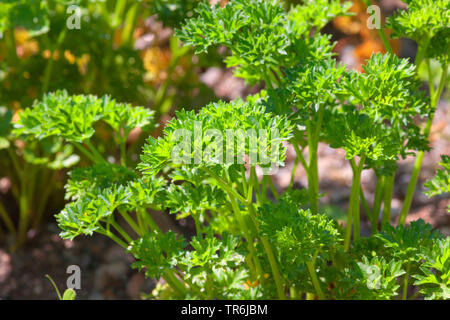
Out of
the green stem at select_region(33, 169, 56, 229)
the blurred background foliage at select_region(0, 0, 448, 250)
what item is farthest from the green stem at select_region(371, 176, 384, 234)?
the green stem at select_region(33, 169, 56, 229)

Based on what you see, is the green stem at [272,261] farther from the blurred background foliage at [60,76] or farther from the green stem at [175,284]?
the blurred background foliage at [60,76]

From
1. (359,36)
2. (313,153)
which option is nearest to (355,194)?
(313,153)

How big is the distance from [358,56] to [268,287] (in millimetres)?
1996

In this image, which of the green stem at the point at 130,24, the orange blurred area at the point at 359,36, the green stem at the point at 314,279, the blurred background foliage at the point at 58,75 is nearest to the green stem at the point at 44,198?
the blurred background foliage at the point at 58,75

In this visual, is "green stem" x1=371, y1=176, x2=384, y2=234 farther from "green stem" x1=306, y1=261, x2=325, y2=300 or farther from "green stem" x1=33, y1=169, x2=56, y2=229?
"green stem" x1=33, y1=169, x2=56, y2=229

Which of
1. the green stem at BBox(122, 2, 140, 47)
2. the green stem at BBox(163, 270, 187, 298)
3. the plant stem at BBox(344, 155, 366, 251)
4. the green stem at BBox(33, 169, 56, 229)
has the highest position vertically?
the green stem at BBox(122, 2, 140, 47)

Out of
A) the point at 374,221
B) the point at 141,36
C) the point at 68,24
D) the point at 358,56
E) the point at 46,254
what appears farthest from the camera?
the point at 141,36

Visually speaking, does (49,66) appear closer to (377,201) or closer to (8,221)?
(8,221)

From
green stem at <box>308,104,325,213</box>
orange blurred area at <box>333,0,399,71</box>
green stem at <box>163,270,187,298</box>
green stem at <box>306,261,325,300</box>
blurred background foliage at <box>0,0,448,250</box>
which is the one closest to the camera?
green stem at <box>306,261,325,300</box>

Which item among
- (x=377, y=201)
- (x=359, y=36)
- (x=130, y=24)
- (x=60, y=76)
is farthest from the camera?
(x=359, y=36)

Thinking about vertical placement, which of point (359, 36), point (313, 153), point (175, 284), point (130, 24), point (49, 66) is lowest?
point (175, 284)
